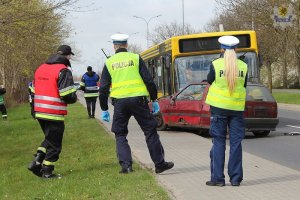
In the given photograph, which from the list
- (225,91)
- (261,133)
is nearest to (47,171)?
(225,91)

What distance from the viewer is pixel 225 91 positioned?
6.80 m

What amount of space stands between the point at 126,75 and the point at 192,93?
22.8 feet

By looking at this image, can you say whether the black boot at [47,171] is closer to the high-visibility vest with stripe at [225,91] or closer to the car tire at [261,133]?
the high-visibility vest with stripe at [225,91]

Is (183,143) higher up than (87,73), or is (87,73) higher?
(87,73)

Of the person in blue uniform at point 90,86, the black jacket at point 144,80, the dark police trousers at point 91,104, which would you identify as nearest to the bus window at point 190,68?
the person in blue uniform at point 90,86

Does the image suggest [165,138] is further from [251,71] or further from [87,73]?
[87,73]

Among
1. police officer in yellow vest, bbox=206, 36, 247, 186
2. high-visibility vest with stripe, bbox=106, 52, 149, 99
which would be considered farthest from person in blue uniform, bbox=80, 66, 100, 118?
police officer in yellow vest, bbox=206, 36, 247, 186

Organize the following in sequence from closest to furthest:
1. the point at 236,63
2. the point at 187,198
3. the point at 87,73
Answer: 1. the point at 187,198
2. the point at 236,63
3. the point at 87,73

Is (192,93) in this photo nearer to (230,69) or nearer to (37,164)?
(37,164)

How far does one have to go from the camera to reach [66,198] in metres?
6.37

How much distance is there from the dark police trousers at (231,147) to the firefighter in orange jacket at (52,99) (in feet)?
6.75

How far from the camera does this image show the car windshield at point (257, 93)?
1341 cm

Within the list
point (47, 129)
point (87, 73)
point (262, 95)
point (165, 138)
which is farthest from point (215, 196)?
point (87, 73)

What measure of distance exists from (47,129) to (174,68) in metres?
8.60
